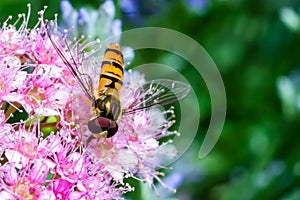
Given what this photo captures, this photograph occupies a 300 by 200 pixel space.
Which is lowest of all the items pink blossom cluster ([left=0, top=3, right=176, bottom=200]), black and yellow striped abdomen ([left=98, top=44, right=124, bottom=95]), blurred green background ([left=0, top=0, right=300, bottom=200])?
pink blossom cluster ([left=0, top=3, right=176, bottom=200])

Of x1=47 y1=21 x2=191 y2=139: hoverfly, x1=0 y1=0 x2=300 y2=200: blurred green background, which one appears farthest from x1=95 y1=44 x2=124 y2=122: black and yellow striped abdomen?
x1=0 y1=0 x2=300 y2=200: blurred green background

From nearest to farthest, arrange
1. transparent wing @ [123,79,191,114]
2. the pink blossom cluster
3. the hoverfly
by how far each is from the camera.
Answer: the pink blossom cluster < the hoverfly < transparent wing @ [123,79,191,114]

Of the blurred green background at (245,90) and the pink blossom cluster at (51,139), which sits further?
the blurred green background at (245,90)

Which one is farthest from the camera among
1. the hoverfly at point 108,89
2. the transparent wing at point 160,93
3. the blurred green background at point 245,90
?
the blurred green background at point 245,90

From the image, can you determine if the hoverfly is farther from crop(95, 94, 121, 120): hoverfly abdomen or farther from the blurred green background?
the blurred green background

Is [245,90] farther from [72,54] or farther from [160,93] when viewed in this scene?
[72,54]

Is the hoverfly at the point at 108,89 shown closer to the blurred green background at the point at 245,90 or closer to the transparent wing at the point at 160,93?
the transparent wing at the point at 160,93

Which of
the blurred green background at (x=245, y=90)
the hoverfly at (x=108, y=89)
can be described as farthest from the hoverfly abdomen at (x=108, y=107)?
the blurred green background at (x=245, y=90)

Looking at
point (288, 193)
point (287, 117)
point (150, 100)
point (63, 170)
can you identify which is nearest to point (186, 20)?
point (287, 117)
